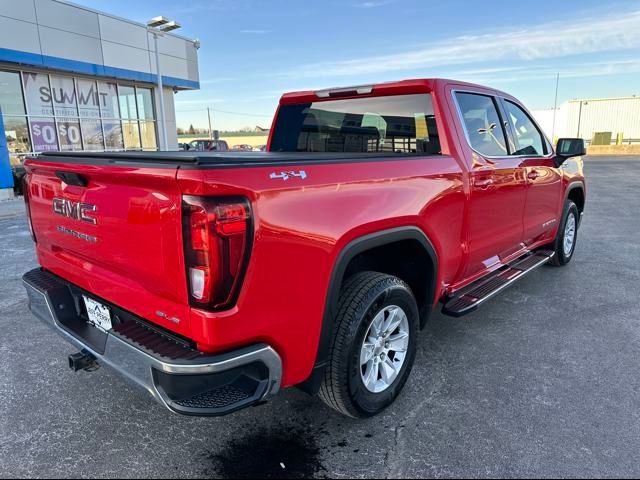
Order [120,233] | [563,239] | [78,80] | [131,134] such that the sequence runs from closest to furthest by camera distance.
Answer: [120,233]
[563,239]
[78,80]
[131,134]

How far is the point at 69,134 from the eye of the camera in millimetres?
16562

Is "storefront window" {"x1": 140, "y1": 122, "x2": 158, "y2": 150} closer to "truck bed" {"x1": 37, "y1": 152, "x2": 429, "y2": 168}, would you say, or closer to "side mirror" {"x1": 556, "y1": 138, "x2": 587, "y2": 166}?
"side mirror" {"x1": 556, "y1": 138, "x2": 587, "y2": 166}

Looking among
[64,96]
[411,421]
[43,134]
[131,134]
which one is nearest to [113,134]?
[131,134]

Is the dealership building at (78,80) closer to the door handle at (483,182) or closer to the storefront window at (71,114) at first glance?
the storefront window at (71,114)

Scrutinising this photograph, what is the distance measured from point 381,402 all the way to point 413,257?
96 cm

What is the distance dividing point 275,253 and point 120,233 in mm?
763

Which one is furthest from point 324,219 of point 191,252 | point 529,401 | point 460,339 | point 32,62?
point 32,62

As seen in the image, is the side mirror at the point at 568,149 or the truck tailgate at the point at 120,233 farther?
the side mirror at the point at 568,149

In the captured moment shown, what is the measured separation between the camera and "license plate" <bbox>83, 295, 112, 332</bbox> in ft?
8.11

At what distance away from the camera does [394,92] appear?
366 centimetres

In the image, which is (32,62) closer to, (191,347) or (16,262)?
(16,262)

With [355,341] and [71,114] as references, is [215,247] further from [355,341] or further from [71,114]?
[71,114]

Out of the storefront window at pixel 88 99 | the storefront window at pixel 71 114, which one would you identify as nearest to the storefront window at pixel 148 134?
the storefront window at pixel 71 114

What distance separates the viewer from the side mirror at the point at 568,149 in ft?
16.0
